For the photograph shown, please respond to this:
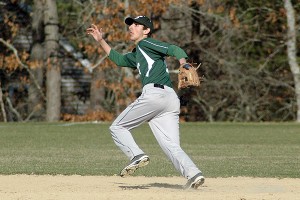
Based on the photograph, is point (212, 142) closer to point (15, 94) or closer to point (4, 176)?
point (4, 176)

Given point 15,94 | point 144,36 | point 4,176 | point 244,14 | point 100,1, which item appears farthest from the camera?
point 15,94

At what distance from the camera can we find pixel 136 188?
11422 millimetres

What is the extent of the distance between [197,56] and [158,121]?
23.6 m

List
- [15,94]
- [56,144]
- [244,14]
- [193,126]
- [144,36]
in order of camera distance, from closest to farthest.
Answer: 1. [144,36]
2. [56,144]
3. [193,126]
4. [244,14]
5. [15,94]

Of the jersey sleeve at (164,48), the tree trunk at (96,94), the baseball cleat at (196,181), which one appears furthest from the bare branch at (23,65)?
the baseball cleat at (196,181)

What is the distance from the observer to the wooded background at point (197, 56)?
3225 cm

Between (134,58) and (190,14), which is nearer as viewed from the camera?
(134,58)

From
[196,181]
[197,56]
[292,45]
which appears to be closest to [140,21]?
[196,181]

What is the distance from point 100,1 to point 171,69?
128 inches

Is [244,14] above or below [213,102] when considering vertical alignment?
above

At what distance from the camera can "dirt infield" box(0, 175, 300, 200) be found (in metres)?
10.4

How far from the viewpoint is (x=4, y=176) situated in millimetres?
13227

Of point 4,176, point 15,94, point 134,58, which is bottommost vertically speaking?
point 15,94

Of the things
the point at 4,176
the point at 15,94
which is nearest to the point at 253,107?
the point at 15,94
